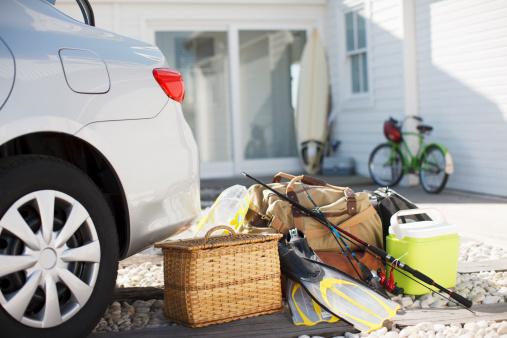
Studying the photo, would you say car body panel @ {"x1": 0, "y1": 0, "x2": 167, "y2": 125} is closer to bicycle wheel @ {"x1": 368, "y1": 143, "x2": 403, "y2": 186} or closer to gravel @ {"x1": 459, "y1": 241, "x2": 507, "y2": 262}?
gravel @ {"x1": 459, "y1": 241, "x2": 507, "y2": 262}

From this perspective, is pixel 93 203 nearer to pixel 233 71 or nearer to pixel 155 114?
pixel 155 114

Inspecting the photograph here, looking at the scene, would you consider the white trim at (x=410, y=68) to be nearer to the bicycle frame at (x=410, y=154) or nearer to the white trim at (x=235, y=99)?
the bicycle frame at (x=410, y=154)

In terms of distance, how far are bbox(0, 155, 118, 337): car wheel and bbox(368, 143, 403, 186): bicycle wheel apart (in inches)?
267

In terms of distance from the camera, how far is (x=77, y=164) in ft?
11.2

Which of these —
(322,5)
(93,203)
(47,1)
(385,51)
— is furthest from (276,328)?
(322,5)

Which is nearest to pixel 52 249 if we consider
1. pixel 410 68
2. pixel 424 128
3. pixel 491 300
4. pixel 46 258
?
pixel 46 258

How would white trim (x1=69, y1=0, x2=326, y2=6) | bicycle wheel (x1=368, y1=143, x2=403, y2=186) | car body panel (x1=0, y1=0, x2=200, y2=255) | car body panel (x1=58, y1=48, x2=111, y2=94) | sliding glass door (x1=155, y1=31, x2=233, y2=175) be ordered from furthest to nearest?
sliding glass door (x1=155, y1=31, x2=233, y2=175) → white trim (x1=69, y1=0, x2=326, y2=6) → bicycle wheel (x1=368, y1=143, x2=403, y2=186) → car body panel (x1=58, y1=48, x2=111, y2=94) → car body panel (x1=0, y1=0, x2=200, y2=255)

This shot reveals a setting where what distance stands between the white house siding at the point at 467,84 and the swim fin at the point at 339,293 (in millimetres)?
4905

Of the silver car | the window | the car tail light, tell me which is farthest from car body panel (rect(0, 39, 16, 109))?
the window

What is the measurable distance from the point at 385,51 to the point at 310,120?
5.89 ft

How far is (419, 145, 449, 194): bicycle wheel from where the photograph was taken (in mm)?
8750

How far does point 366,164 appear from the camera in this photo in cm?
1080

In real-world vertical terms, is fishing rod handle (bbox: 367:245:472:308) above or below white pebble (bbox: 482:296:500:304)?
above

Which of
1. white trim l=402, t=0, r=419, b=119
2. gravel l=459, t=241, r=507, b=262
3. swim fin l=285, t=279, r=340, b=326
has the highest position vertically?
white trim l=402, t=0, r=419, b=119
